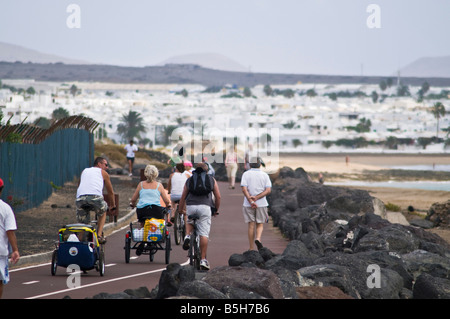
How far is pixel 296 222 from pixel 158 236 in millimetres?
6809

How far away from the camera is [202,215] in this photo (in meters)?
13.1

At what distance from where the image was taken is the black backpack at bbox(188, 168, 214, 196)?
13.0m

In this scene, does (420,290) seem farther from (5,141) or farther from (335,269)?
(5,141)

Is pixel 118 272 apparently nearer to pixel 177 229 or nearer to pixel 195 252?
pixel 195 252

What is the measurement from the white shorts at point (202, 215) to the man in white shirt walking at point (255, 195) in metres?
1.88

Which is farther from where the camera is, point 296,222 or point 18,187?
point 18,187

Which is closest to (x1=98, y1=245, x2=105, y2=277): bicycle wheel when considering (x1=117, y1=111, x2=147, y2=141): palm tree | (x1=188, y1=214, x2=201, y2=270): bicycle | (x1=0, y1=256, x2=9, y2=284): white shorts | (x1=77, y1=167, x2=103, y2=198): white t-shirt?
(x1=77, y1=167, x2=103, y2=198): white t-shirt

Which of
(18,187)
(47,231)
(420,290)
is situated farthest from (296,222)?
(420,290)

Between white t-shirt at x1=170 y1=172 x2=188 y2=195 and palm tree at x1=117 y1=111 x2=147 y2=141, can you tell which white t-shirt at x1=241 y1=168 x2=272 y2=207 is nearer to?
white t-shirt at x1=170 y1=172 x2=188 y2=195

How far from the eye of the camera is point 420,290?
1157cm

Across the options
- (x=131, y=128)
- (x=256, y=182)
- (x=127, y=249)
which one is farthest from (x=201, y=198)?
(x=131, y=128)

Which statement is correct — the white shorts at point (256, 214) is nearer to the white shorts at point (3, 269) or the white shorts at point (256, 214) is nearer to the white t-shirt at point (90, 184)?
the white t-shirt at point (90, 184)

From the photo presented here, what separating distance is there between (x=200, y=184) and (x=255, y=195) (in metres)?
2.33
